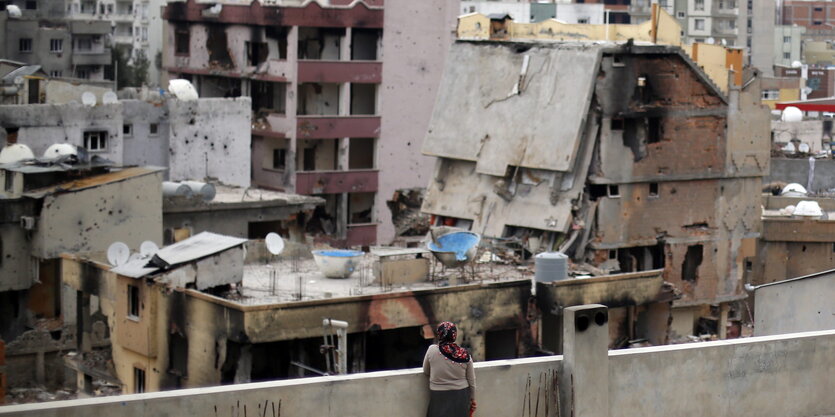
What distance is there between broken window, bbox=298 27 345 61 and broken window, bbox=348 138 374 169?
299 cm

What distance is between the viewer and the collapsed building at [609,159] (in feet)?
128

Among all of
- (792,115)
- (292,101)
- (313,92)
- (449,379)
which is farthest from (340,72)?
(449,379)

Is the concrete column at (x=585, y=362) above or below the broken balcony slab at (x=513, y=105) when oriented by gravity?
below

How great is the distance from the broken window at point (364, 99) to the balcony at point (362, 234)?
4036mm

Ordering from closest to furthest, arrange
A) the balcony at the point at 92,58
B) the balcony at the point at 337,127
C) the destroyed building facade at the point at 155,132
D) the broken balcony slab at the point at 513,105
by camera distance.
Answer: the broken balcony slab at the point at 513,105, the destroyed building facade at the point at 155,132, the balcony at the point at 337,127, the balcony at the point at 92,58

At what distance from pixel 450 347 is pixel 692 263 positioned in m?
29.0

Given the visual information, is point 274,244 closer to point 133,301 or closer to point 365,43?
point 133,301

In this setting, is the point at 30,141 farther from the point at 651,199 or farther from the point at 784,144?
the point at 784,144

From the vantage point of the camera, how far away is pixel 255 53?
57.2 m

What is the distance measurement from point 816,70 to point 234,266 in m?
68.7

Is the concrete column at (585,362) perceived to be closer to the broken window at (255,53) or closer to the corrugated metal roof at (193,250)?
the corrugated metal roof at (193,250)

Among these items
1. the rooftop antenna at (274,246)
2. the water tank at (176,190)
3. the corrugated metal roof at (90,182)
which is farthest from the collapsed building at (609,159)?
the corrugated metal roof at (90,182)

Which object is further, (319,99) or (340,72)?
(319,99)

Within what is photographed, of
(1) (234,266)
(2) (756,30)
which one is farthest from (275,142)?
(2) (756,30)
